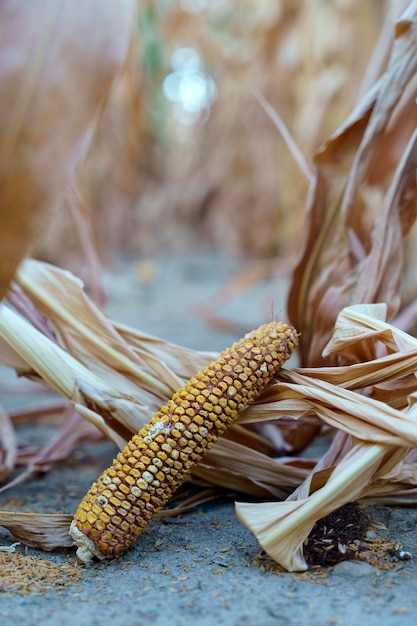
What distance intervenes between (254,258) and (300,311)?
4882 mm

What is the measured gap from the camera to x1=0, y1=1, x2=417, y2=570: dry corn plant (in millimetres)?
807

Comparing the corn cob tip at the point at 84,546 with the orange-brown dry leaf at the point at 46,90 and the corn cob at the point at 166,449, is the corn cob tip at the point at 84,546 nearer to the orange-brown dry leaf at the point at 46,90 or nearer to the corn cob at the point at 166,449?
the corn cob at the point at 166,449

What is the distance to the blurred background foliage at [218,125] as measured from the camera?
13.2 ft

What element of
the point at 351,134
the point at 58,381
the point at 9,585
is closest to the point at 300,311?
the point at 351,134

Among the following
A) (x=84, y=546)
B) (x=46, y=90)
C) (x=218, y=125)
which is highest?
(x=218, y=125)

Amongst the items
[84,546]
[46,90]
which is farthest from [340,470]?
[46,90]

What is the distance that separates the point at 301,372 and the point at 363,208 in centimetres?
47

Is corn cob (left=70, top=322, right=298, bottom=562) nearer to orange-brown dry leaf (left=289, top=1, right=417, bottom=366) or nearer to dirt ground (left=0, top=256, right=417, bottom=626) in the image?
dirt ground (left=0, top=256, right=417, bottom=626)

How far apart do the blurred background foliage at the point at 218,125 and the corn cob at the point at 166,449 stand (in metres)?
2.31

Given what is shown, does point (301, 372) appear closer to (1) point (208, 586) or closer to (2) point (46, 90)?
(1) point (208, 586)

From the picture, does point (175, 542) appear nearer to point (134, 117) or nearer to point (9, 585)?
point (9, 585)

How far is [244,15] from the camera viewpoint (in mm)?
5688

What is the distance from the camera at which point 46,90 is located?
609 millimetres

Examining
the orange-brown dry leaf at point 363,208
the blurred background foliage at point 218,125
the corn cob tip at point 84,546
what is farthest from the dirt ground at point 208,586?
the blurred background foliage at point 218,125
